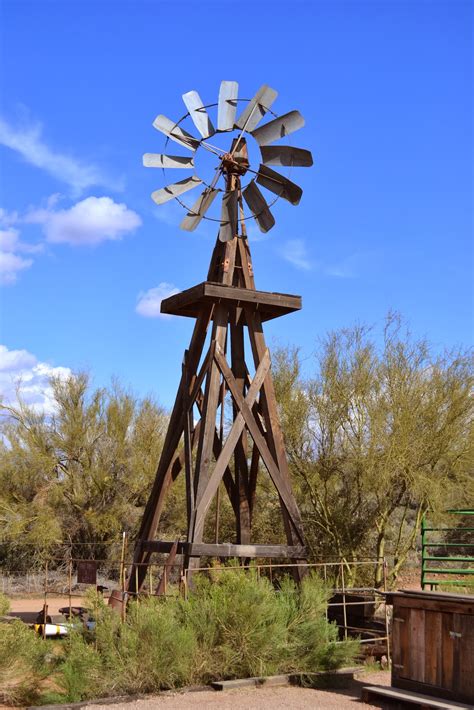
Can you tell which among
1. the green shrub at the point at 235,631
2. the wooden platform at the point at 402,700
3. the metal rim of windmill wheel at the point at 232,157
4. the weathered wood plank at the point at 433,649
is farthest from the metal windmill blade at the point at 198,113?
the wooden platform at the point at 402,700

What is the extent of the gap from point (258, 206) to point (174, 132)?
1936mm

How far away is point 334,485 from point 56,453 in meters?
11.1

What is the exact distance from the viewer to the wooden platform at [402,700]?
30.7 feet

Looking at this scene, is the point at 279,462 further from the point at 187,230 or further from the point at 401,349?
the point at 401,349

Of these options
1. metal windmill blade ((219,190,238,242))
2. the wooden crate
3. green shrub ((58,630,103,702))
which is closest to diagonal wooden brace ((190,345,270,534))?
metal windmill blade ((219,190,238,242))

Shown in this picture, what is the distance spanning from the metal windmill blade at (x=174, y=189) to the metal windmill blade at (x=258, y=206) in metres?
0.89

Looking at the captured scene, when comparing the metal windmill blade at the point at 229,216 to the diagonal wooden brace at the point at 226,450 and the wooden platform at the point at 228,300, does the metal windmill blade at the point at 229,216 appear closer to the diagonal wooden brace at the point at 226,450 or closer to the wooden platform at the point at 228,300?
the wooden platform at the point at 228,300

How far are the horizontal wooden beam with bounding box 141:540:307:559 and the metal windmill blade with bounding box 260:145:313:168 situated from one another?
6510 mm

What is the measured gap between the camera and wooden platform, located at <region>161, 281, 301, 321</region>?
1354cm

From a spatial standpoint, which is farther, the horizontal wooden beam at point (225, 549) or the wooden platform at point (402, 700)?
the horizontal wooden beam at point (225, 549)

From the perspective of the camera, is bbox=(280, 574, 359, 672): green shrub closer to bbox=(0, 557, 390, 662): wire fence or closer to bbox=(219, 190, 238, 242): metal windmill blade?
bbox=(0, 557, 390, 662): wire fence

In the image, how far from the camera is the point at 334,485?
2062 cm

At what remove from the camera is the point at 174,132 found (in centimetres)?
1430

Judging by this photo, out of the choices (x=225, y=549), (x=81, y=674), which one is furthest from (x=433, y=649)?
(x=81, y=674)
